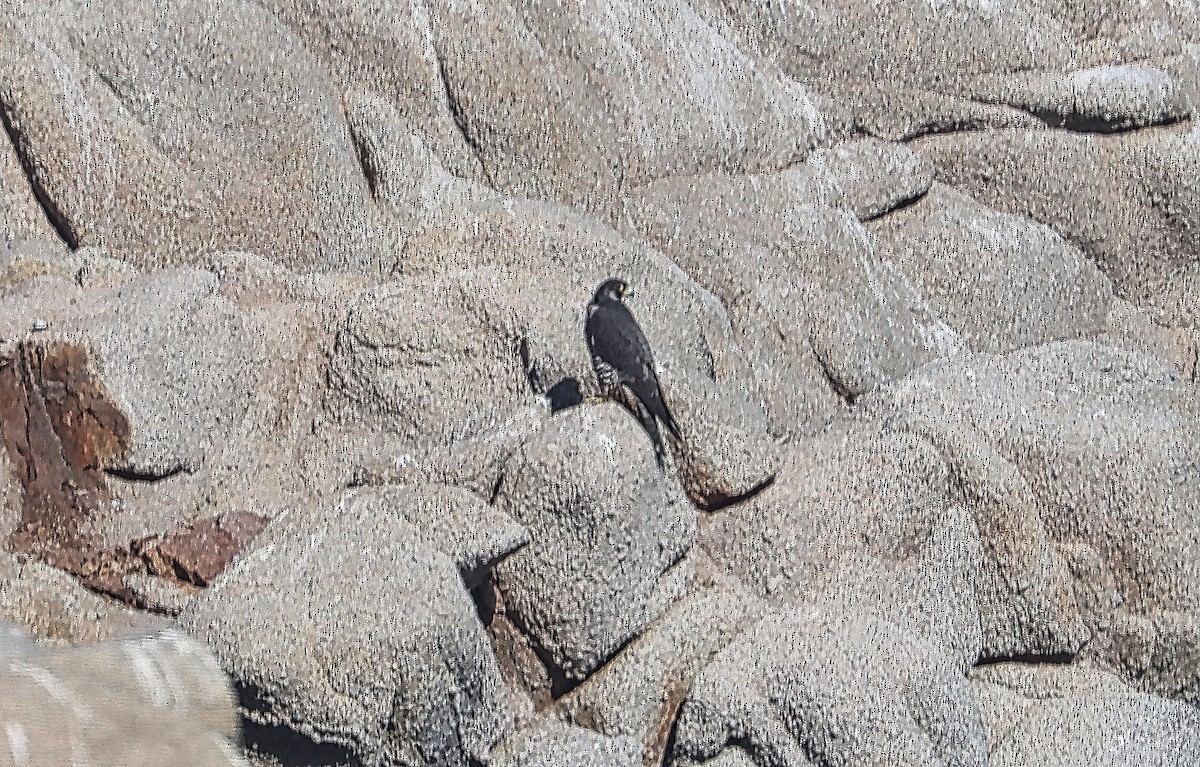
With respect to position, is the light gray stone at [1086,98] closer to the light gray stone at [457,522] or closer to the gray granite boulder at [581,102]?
the gray granite boulder at [581,102]

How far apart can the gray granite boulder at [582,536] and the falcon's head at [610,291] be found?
0.94 ft

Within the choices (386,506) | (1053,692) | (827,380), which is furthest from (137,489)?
(1053,692)

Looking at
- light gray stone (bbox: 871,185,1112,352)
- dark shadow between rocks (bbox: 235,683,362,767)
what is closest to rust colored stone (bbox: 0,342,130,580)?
dark shadow between rocks (bbox: 235,683,362,767)

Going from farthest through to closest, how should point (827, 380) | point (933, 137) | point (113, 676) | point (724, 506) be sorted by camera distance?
1. point (933, 137)
2. point (827, 380)
3. point (724, 506)
4. point (113, 676)

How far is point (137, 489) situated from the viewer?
12.2 ft

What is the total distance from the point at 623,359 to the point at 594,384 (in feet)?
0.55

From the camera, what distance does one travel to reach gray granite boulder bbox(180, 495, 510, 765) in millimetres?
3225

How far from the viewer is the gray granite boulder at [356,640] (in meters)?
3.22

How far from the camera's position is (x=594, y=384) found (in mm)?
3873

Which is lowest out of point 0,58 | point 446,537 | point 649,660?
point 649,660

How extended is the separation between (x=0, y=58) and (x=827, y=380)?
2421mm

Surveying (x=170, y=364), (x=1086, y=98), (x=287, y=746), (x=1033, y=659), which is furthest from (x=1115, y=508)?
(x=170, y=364)

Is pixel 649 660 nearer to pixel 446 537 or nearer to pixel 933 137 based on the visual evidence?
pixel 446 537

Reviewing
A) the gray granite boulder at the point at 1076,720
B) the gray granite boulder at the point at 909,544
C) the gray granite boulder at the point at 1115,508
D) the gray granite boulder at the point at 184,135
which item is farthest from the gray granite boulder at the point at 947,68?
the gray granite boulder at the point at 1076,720
